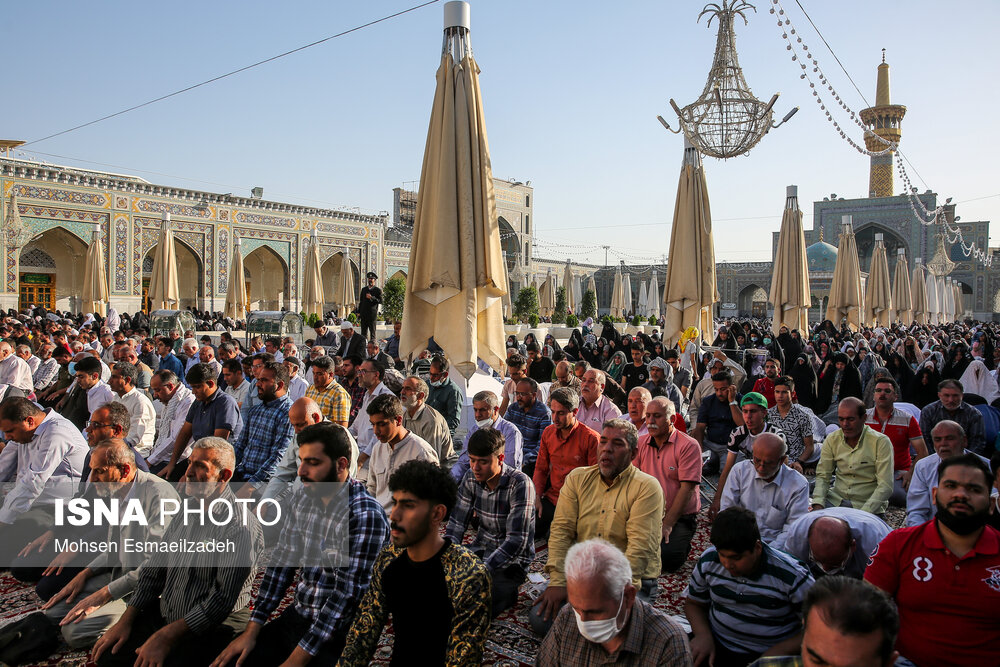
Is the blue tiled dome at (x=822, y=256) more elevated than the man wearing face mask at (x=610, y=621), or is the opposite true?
the blue tiled dome at (x=822, y=256)

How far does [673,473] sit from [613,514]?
3.36 ft

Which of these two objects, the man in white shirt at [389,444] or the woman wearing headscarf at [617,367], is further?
the woman wearing headscarf at [617,367]

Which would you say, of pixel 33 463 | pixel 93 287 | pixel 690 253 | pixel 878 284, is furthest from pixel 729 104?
pixel 93 287

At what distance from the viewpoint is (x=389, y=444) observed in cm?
362

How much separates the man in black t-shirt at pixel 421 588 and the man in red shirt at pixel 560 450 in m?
1.81

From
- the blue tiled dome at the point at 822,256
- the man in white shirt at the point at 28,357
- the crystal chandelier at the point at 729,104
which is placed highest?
the blue tiled dome at the point at 822,256

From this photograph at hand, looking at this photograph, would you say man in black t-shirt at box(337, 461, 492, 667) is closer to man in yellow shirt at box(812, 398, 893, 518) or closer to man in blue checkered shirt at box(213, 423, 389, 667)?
man in blue checkered shirt at box(213, 423, 389, 667)

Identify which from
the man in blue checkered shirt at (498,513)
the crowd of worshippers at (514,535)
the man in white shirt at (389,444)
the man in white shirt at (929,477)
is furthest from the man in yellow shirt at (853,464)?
the man in white shirt at (389,444)

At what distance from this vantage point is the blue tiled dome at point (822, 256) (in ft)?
120

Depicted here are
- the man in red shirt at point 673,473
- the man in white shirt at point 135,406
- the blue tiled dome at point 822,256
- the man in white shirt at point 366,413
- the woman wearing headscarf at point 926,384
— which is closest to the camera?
the man in red shirt at point 673,473

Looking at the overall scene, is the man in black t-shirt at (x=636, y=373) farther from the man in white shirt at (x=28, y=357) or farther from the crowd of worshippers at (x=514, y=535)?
the man in white shirt at (x=28, y=357)

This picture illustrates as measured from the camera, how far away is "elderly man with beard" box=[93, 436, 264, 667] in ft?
8.30

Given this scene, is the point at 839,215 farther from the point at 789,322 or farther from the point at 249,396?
the point at 249,396

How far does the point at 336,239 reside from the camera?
3073cm
